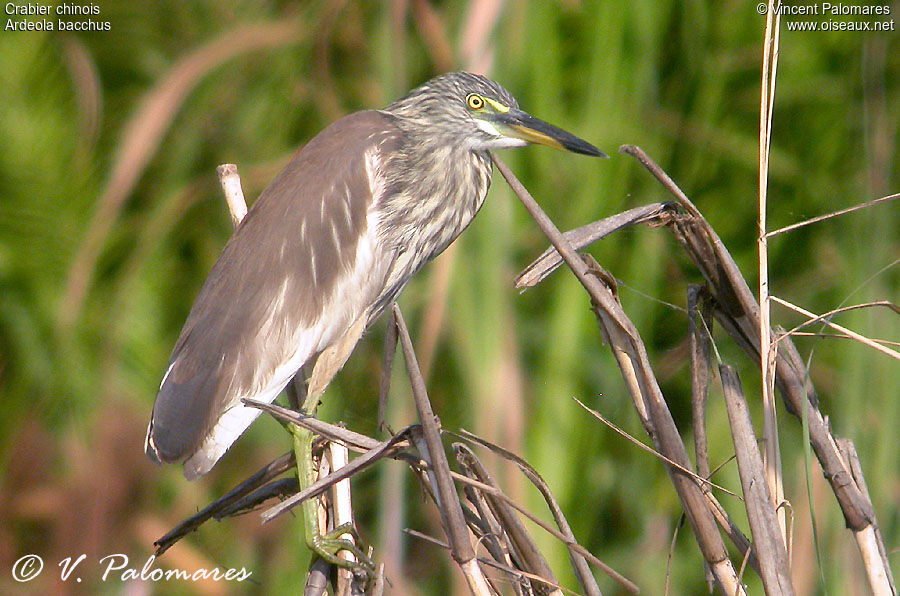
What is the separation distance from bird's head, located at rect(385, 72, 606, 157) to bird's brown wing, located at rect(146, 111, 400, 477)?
4.7 inches

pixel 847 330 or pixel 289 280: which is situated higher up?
pixel 289 280

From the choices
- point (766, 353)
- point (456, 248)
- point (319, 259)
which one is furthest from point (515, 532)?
point (456, 248)

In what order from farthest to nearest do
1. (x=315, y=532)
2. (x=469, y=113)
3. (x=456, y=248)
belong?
1. (x=456, y=248)
2. (x=469, y=113)
3. (x=315, y=532)

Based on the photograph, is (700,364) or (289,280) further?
(289,280)

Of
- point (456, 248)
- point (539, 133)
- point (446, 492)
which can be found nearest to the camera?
point (446, 492)

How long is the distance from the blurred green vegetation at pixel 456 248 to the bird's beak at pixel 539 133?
34 centimetres

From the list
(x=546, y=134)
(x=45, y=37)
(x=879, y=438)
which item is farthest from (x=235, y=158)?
(x=879, y=438)

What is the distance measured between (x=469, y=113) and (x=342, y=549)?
889 millimetres

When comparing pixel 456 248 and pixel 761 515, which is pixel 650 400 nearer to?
pixel 761 515

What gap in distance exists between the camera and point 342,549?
1229 millimetres

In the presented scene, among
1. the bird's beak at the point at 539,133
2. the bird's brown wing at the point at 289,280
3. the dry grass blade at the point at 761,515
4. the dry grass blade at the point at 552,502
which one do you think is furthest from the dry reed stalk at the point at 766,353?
the bird's brown wing at the point at 289,280

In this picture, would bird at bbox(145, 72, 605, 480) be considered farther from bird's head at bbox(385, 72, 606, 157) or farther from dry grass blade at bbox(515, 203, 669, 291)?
dry grass blade at bbox(515, 203, 669, 291)

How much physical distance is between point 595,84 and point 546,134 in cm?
62

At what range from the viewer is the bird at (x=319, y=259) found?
5.35 ft
